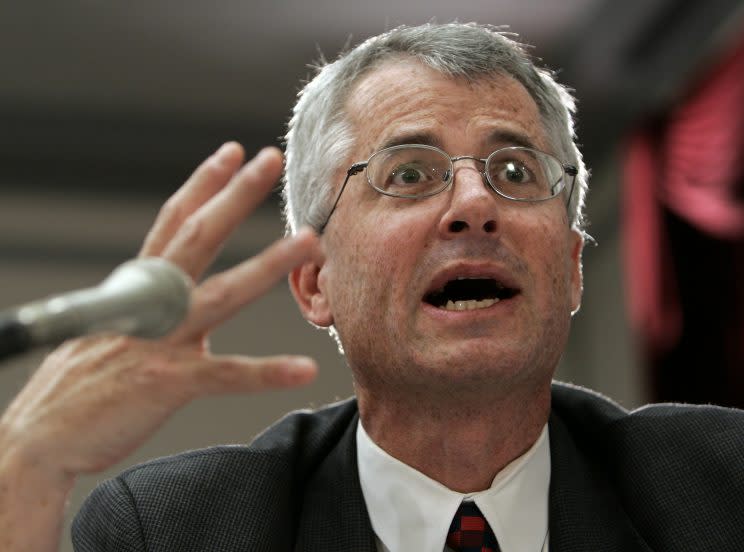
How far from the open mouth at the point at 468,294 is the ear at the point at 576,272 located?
0.70 feet

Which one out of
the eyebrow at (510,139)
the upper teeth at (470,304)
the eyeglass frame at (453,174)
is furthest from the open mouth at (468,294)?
the eyebrow at (510,139)

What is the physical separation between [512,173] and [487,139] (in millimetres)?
71

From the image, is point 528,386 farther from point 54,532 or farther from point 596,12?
point 596,12

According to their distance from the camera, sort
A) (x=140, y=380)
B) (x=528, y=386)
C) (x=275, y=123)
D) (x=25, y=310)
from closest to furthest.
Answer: (x=25, y=310) → (x=140, y=380) → (x=528, y=386) → (x=275, y=123)

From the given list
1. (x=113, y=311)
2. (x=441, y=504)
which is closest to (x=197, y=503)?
(x=441, y=504)

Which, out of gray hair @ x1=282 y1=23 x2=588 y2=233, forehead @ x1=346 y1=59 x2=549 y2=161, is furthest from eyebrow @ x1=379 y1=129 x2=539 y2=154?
gray hair @ x1=282 y1=23 x2=588 y2=233

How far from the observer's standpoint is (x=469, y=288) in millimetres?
1736

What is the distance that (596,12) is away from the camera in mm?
5066

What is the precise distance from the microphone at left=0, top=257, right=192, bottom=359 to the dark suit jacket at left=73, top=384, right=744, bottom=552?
638mm

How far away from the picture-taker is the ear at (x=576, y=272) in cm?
192

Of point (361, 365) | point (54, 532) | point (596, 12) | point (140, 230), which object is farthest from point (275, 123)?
point (54, 532)

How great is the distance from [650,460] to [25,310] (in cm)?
114

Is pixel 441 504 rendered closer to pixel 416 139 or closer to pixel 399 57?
pixel 416 139

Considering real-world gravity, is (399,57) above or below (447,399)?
above
